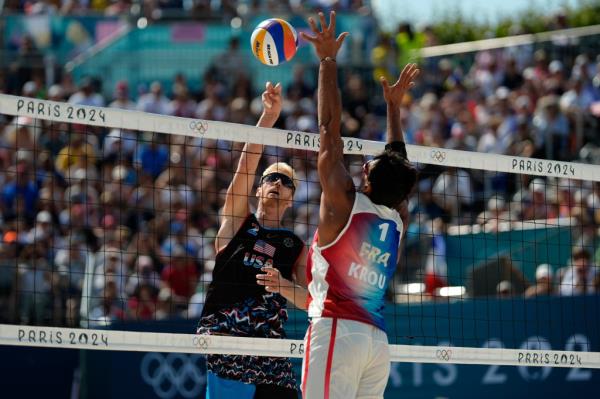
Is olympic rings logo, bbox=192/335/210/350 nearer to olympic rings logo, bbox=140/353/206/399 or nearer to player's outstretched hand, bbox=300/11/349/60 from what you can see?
player's outstretched hand, bbox=300/11/349/60

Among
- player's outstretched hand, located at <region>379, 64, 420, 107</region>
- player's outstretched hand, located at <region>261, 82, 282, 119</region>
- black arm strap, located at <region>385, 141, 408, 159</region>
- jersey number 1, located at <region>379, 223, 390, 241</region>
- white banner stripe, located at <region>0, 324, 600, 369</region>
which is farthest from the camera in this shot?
player's outstretched hand, located at <region>261, 82, 282, 119</region>

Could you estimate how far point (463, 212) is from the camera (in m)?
17.5

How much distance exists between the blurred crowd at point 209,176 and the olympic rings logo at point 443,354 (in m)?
4.02

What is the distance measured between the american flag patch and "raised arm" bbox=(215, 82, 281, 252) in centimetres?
27

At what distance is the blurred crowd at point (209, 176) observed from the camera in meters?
14.7

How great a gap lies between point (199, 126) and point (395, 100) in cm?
152

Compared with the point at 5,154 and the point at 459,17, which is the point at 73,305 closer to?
the point at 5,154

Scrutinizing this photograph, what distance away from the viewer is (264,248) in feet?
27.0

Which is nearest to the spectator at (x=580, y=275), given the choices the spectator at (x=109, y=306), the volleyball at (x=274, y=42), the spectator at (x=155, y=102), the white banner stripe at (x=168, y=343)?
the spectator at (x=109, y=306)

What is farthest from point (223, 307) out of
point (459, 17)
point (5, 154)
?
point (459, 17)

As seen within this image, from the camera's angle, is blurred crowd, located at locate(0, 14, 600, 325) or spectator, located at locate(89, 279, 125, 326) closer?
spectator, located at locate(89, 279, 125, 326)

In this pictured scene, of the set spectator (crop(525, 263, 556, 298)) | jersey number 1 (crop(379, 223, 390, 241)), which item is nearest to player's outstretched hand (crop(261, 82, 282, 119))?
jersey number 1 (crop(379, 223, 390, 241))

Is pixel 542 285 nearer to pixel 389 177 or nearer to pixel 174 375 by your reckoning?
pixel 174 375

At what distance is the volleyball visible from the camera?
9.13 metres
